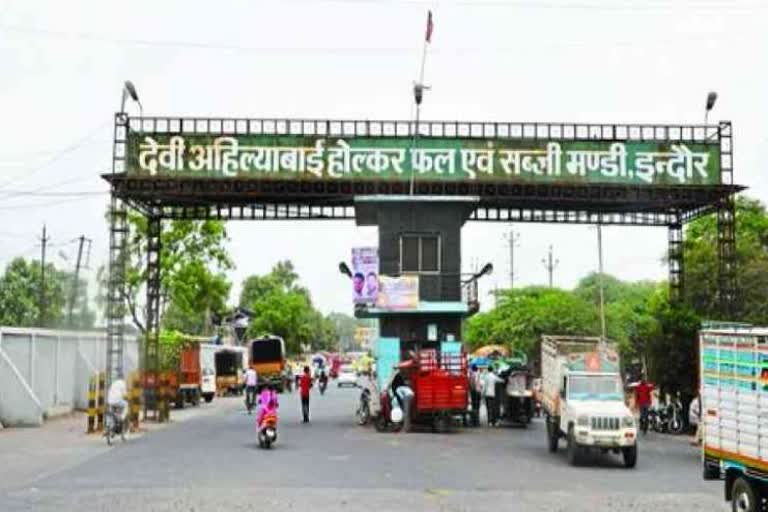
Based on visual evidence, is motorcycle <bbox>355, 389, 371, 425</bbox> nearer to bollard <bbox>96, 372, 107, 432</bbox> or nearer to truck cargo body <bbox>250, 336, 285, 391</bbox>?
bollard <bbox>96, 372, 107, 432</bbox>

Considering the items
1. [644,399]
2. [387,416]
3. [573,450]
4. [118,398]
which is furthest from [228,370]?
[573,450]

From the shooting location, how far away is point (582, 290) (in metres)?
107

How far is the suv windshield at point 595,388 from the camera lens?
933 inches

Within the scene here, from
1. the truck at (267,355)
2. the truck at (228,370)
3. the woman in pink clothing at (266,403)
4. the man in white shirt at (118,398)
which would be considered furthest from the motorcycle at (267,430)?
the truck at (267,355)

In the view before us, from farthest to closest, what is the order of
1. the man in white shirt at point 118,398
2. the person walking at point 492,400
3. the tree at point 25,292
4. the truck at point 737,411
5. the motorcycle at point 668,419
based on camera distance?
the tree at point 25,292, the person walking at point 492,400, the motorcycle at point 668,419, the man in white shirt at point 118,398, the truck at point 737,411

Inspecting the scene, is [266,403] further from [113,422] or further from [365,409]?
[365,409]

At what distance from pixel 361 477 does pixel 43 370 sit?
19884mm

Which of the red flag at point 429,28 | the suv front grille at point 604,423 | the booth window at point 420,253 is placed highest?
the red flag at point 429,28

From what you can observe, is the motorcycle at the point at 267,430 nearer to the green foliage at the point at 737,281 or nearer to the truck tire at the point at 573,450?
the truck tire at the point at 573,450

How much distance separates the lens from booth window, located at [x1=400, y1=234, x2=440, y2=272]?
3597cm

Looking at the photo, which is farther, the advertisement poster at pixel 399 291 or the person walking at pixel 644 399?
the advertisement poster at pixel 399 291

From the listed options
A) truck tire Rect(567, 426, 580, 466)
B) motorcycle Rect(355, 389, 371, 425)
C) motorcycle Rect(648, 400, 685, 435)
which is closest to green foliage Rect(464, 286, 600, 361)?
motorcycle Rect(648, 400, 685, 435)

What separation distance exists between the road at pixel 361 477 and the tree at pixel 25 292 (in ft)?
208

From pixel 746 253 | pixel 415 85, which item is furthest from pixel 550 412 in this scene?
pixel 746 253
